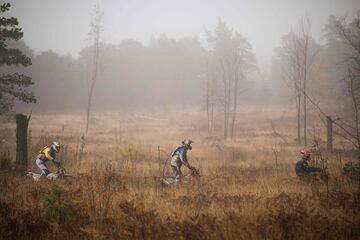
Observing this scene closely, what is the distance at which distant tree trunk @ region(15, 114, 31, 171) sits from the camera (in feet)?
37.7

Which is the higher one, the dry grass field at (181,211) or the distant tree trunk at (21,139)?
the distant tree trunk at (21,139)

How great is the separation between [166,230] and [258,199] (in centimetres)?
283

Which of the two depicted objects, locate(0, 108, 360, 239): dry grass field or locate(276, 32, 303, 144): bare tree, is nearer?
locate(0, 108, 360, 239): dry grass field

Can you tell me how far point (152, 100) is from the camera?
56.0 metres

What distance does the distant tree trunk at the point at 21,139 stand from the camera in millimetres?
11500

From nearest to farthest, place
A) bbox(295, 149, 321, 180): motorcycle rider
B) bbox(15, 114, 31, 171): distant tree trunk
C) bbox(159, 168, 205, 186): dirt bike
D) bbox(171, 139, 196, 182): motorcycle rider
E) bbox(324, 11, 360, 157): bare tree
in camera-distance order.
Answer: bbox(324, 11, 360, 157): bare tree
bbox(159, 168, 205, 186): dirt bike
bbox(295, 149, 321, 180): motorcycle rider
bbox(171, 139, 196, 182): motorcycle rider
bbox(15, 114, 31, 171): distant tree trunk

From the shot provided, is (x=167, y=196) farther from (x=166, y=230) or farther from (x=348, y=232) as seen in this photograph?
(x=348, y=232)

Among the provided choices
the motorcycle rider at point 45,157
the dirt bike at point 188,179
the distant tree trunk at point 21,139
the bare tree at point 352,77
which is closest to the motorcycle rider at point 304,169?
the bare tree at point 352,77

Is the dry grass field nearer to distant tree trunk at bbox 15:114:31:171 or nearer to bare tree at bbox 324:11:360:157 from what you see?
distant tree trunk at bbox 15:114:31:171

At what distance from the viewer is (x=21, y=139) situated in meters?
11.7

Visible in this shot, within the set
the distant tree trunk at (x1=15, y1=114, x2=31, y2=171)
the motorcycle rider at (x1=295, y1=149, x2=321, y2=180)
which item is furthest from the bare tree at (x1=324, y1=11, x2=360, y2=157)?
the distant tree trunk at (x1=15, y1=114, x2=31, y2=171)

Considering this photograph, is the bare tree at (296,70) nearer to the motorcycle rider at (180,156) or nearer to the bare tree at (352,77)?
the bare tree at (352,77)

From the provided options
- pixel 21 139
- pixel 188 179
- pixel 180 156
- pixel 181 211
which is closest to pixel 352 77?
pixel 180 156

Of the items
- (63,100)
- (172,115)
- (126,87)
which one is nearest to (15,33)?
(172,115)
